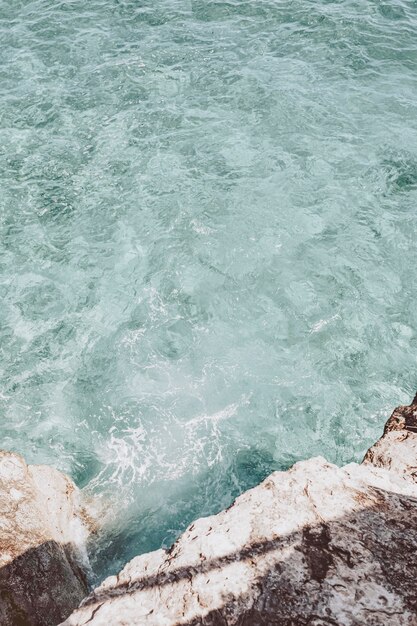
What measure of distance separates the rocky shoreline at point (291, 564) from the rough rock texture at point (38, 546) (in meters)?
0.05

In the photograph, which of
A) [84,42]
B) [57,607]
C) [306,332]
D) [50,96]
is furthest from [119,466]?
[84,42]

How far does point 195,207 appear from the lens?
11.3 m

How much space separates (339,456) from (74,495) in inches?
170

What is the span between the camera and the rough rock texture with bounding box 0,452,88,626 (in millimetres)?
4855

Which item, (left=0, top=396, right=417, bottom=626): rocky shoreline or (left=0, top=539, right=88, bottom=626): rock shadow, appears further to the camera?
(left=0, top=539, right=88, bottom=626): rock shadow

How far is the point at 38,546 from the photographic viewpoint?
17.7ft

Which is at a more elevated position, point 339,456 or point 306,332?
point 306,332

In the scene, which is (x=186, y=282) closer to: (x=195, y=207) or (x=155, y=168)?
(x=195, y=207)

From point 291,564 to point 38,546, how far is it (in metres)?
3.45

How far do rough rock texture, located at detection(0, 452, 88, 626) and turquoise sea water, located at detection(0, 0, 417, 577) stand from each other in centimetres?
58

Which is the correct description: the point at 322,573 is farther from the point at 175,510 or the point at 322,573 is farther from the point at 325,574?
the point at 175,510

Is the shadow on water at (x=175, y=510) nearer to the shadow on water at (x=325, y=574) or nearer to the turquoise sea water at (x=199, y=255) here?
the turquoise sea water at (x=199, y=255)

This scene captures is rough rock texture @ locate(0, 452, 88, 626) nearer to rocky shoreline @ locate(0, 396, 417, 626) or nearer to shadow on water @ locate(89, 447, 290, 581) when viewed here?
rocky shoreline @ locate(0, 396, 417, 626)

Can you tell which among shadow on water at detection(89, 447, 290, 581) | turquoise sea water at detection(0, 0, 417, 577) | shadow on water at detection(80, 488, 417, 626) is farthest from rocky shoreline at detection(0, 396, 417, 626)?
turquoise sea water at detection(0, 0, 417, 577)
